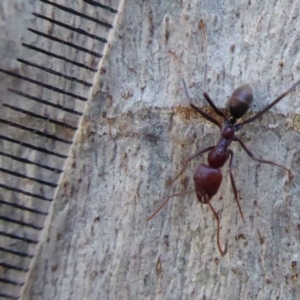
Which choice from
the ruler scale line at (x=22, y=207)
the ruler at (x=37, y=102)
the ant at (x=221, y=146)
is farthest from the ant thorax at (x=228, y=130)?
the ruler scale line at (x=22, y=207)

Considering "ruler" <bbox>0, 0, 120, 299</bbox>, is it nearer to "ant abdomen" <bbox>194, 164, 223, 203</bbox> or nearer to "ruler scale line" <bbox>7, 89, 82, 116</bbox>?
"ruler scale line" <bbox>7, 89, 82, 116</bbox>

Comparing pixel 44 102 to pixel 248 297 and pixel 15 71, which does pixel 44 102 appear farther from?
pixel 248 297

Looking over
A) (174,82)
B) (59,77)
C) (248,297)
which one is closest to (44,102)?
(59,77)

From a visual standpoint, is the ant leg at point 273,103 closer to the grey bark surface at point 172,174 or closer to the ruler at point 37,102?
the grey bark surface at point 172,174

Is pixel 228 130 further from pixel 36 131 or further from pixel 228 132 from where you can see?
pixel 36 131

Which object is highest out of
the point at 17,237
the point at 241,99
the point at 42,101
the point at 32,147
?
the point at 241,99


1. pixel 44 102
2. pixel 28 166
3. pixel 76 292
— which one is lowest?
pixel 76 292

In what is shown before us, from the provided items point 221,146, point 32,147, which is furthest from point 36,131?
point 221,146
